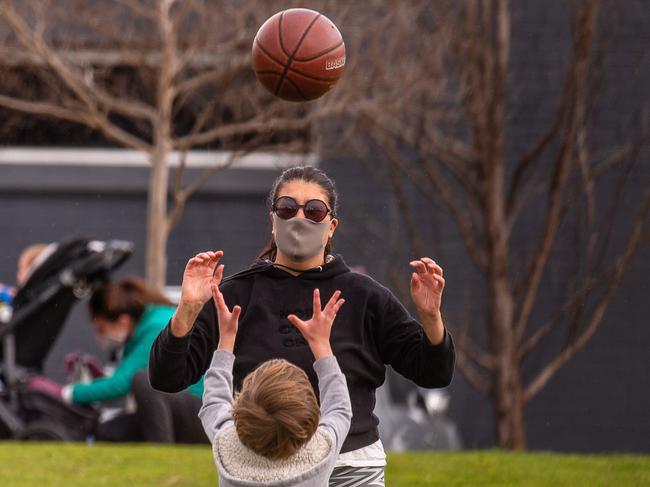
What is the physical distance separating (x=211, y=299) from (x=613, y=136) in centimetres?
949

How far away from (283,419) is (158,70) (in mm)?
8268

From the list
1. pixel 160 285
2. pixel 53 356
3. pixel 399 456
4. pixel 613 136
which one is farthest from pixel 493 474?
pixel 53 356

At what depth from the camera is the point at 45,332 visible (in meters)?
9.23

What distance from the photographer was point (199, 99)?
12.8m

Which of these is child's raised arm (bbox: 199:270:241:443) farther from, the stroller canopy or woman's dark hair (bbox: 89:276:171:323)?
the stroller canopy

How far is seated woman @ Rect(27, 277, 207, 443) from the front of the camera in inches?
313

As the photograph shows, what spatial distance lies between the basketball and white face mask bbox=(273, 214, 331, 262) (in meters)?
1.51

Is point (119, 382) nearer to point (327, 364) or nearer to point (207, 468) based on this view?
point (207, 468)

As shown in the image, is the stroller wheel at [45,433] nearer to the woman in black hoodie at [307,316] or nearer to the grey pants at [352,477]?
the woman in black hoodie at [307,316]

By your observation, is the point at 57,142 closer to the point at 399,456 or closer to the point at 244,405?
the point at 399,456

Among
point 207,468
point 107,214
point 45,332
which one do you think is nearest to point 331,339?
point 207,468

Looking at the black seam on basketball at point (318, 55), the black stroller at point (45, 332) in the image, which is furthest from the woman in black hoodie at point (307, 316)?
the black stroller at point (45, 332)

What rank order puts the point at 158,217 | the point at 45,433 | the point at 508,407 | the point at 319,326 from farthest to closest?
the point at 158,217
the point at 508,407
the point at 45,433
the point at 319,326

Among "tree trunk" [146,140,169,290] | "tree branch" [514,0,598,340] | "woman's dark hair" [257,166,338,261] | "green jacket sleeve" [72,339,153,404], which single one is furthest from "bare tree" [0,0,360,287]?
"woman's dark hair" [257,166,338,261]
